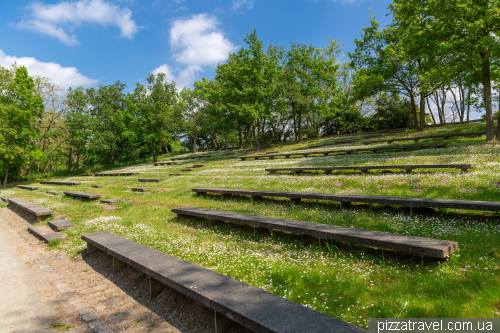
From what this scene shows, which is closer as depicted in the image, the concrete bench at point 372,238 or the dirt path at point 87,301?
the dirt path at point 87,301

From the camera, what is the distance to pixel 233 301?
9.91 feet

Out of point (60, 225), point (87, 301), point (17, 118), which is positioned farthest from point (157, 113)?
point (87, 301)

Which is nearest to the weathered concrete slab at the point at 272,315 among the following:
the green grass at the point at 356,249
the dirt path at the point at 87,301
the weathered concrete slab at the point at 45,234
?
the dirt path at the point at 87,301

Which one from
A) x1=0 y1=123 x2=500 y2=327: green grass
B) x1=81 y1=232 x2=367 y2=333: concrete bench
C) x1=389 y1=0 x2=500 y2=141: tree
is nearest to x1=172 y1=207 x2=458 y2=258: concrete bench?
x1=0 y1=123 x2=500 y2=327: green grass

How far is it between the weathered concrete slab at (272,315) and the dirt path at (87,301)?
494 millimetres

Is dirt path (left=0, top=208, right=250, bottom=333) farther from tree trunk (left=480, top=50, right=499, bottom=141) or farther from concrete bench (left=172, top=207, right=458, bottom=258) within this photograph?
tree trunk (left=480, top=50, right=499, bottom=141)

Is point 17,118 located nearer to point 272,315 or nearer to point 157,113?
point 157,113

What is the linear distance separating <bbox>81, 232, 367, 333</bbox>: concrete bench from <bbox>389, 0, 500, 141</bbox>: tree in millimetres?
18698

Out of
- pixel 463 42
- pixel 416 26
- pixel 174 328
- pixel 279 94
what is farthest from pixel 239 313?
pixel 279 94

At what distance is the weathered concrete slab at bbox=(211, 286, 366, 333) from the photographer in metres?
2.44

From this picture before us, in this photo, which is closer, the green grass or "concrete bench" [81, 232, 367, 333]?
"concrete bench" [81, 232, 367, 333]

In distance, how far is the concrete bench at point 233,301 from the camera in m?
2.50

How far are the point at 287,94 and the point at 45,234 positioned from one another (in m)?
35.4

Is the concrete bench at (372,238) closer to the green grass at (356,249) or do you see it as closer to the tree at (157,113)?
the green grass at (356,249)
